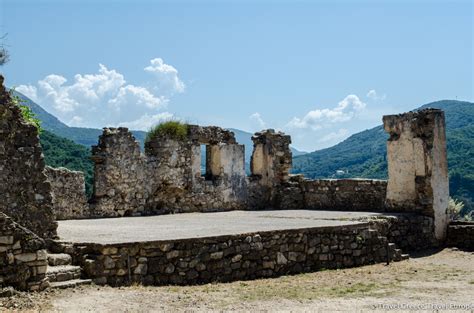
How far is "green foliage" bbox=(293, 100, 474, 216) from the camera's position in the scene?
2154 inches

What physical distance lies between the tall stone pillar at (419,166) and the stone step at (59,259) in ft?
32.2

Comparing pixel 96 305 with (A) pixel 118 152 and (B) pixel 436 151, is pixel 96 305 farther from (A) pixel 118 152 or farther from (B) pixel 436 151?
(B) pixel 436 151

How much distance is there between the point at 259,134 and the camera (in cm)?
1948

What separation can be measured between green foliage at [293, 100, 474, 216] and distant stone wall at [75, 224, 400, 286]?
33.8 metres

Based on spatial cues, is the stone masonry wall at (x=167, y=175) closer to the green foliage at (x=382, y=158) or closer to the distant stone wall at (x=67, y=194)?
the distant stone wall at (x=67, y=194)

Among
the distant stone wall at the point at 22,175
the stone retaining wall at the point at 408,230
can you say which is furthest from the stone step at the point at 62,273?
the stone retaining wall at the point at 408,230

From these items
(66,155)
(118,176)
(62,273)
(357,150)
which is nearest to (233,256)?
(62,273)

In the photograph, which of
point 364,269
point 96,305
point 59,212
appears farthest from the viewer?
point 59,212

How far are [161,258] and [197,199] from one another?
8.32 meters

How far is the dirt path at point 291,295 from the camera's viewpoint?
24.4 feet

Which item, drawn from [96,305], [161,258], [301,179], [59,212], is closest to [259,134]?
[301,179]

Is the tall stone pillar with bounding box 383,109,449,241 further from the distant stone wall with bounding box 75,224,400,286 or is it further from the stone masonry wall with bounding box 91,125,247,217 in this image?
the stone masonry wall with bounding box 91,125,247,217

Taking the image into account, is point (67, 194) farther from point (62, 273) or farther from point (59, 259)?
point (62, 273)

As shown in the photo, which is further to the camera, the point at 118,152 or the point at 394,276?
the point at 118,152
